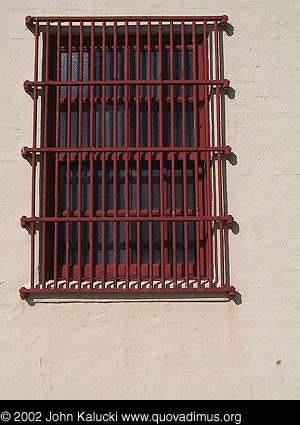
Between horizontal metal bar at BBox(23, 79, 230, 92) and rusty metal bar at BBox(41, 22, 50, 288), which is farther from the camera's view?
horizontal metal bar at BBox(23, 79, 230, 92)

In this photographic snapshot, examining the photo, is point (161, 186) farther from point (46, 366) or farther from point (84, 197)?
point (46, 366)

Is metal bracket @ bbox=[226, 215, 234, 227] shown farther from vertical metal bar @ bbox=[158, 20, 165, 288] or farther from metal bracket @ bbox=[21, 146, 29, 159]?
metal bracket @ bbox=[21, 146, 29, 159]

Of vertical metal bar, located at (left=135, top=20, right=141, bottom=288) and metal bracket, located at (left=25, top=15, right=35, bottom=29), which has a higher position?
metal bracket, located at (left=25, top=15, right=35, bottom=29)

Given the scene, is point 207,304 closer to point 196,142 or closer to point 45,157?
point 196,142

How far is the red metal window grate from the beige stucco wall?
14 cm

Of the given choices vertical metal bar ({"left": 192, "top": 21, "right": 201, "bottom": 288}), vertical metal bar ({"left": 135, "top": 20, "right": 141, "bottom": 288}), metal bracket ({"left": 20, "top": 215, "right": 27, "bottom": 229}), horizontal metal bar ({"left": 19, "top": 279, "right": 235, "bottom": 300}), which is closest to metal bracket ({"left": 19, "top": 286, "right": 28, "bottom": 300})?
horizontal metal bar ({"left": 19, "top": 279, "right": 235, "bottom": 300})

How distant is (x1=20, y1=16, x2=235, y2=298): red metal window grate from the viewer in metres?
3.95

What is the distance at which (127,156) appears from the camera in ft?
13.3

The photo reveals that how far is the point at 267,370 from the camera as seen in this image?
3.87 metres

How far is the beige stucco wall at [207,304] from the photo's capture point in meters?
3.84

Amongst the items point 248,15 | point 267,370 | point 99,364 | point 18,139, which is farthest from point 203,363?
point 248,15

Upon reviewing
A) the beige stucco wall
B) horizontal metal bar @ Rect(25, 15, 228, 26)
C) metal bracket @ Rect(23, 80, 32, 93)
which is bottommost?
the beige stucco wall

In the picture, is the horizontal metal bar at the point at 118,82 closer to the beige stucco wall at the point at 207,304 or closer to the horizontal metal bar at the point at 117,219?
Result: the beige stucco wall at the point at 207,304

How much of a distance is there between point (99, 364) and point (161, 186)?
5.06ft
